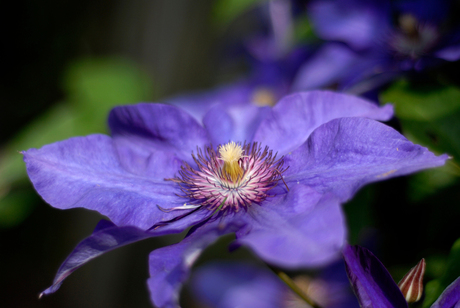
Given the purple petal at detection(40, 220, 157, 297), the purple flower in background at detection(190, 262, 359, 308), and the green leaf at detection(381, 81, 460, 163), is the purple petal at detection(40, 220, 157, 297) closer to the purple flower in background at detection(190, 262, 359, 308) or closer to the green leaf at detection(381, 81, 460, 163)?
the green leaf at detection(381, 81, 460, 163)

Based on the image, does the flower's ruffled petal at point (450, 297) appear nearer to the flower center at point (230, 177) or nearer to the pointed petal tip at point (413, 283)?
the pointed petal tip at point (413, 283)

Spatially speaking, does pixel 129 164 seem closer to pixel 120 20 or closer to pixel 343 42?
pixel 343 42

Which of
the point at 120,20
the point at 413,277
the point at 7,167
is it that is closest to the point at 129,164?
the point at 413,277

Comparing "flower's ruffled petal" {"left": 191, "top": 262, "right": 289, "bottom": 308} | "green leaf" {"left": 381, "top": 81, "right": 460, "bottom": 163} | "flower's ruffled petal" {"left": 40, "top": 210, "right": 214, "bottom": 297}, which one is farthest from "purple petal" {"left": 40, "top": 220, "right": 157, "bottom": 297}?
"flower's ruffled petal" {"left": 191, "top": 262, "right": 289, "bottom": 308}

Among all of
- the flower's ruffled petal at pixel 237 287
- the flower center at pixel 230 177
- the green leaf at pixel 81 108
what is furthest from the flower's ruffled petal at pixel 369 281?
the green leaf at pixel 81 108

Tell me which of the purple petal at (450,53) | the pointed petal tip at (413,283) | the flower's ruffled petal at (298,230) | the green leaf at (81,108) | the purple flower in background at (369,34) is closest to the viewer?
the flower's ruffled petal at (298,230)

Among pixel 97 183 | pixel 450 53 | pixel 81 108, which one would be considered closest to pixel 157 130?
pixel 97 183
